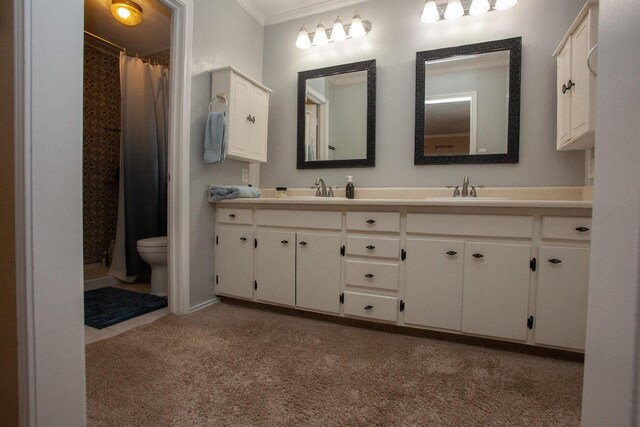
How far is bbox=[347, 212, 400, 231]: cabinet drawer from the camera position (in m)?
1.74

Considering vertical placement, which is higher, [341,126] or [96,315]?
[341,126]

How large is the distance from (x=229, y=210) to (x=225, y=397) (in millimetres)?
1320

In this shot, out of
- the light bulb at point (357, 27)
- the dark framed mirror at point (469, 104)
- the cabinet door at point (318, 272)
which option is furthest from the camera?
the light bulb at point (357, 27)

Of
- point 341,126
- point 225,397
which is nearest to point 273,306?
point 225,397

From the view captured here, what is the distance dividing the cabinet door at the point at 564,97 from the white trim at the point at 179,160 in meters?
2.26

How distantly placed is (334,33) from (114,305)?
104 inches

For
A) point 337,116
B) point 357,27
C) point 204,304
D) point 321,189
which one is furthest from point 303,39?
point 204,304

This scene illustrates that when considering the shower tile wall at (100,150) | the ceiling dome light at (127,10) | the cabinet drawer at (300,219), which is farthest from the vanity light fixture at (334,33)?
the shower tile wall at (100,150)

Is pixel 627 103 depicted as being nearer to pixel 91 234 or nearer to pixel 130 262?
pixel 130 262

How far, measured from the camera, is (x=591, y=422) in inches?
20.9

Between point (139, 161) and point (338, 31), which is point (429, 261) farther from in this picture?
point (139, 161)

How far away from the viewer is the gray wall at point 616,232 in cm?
42

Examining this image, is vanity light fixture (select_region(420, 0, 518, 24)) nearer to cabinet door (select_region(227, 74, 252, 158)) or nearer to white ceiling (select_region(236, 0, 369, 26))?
white ceiling (select_region(236, 0, 369, 26))

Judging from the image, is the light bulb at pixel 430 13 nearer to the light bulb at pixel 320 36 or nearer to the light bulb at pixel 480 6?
the light bulb at pixel 480 6
